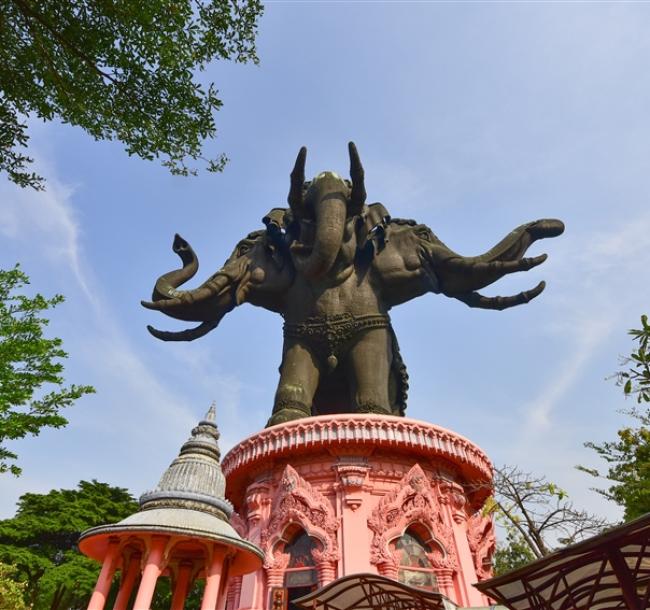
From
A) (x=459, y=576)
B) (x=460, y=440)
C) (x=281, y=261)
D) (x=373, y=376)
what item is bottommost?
(x=459, y=576)

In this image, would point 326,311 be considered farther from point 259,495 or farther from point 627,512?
point 627,512

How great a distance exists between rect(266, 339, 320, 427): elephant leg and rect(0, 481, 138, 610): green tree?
1657 centimetres

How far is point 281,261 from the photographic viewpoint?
11992 millimetres

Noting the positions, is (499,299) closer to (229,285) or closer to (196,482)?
(229,285)

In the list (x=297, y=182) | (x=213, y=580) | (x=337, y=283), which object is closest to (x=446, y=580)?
(x=213, y=580)

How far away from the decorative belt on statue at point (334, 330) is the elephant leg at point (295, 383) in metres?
0.24

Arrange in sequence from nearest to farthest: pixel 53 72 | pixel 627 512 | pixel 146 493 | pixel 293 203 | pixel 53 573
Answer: pixel 146 493 → pixel 53 72 → pixel 293 203 → pixel 627 512 → pixel 53 573

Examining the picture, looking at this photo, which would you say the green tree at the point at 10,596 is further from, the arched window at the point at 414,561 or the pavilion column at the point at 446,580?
the pavilion column at the point at 446,580

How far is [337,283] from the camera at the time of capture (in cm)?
1137

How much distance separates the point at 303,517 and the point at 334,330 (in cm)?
358

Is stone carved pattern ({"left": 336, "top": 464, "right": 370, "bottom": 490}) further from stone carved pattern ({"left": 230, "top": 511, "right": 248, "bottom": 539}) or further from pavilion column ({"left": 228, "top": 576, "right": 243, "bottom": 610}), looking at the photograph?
pavilion column ({"left": 228, "top": 576, "right": 243, "bottom": 610})

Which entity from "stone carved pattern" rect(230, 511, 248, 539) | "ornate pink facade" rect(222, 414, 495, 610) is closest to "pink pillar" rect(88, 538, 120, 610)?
"ornate pink facade" rect(222, 414, 495, 610)

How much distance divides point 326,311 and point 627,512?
1330 cm

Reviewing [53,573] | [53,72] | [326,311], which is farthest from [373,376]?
[53,573]
